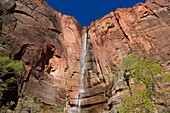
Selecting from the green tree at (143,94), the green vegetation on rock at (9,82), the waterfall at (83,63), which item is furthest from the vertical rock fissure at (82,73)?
the green tree at (143,94)

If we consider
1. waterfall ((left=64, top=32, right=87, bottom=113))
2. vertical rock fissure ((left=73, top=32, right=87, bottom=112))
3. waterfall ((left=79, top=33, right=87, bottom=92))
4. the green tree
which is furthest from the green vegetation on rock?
waterfall ((left=79, top=33, right=87, bottom=92))

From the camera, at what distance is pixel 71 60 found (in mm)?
35781

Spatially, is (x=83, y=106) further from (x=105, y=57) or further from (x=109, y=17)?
(x=109, y=17)

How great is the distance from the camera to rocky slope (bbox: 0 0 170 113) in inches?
1091

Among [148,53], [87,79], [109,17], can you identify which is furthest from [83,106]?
[109,17]

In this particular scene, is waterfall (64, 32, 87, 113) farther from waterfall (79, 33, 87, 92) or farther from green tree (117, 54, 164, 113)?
green tree (117, 54, 164, 113)

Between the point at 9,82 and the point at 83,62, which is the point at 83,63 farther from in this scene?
the point at 9,82

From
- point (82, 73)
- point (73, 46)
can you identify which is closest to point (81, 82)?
point (82, 73)

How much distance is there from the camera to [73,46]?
38562 millimetres

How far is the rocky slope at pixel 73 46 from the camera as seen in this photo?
27703 mm

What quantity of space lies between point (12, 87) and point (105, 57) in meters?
15.4

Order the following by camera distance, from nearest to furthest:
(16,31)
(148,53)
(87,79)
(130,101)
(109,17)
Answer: (130,101)
(16,31)
(148,53)
(87,79)
(109,17)

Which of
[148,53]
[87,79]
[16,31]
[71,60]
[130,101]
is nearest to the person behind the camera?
[130,101]

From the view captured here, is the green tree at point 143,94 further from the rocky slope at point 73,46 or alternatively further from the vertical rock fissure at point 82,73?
the vertical rock fissure at point 82,73
